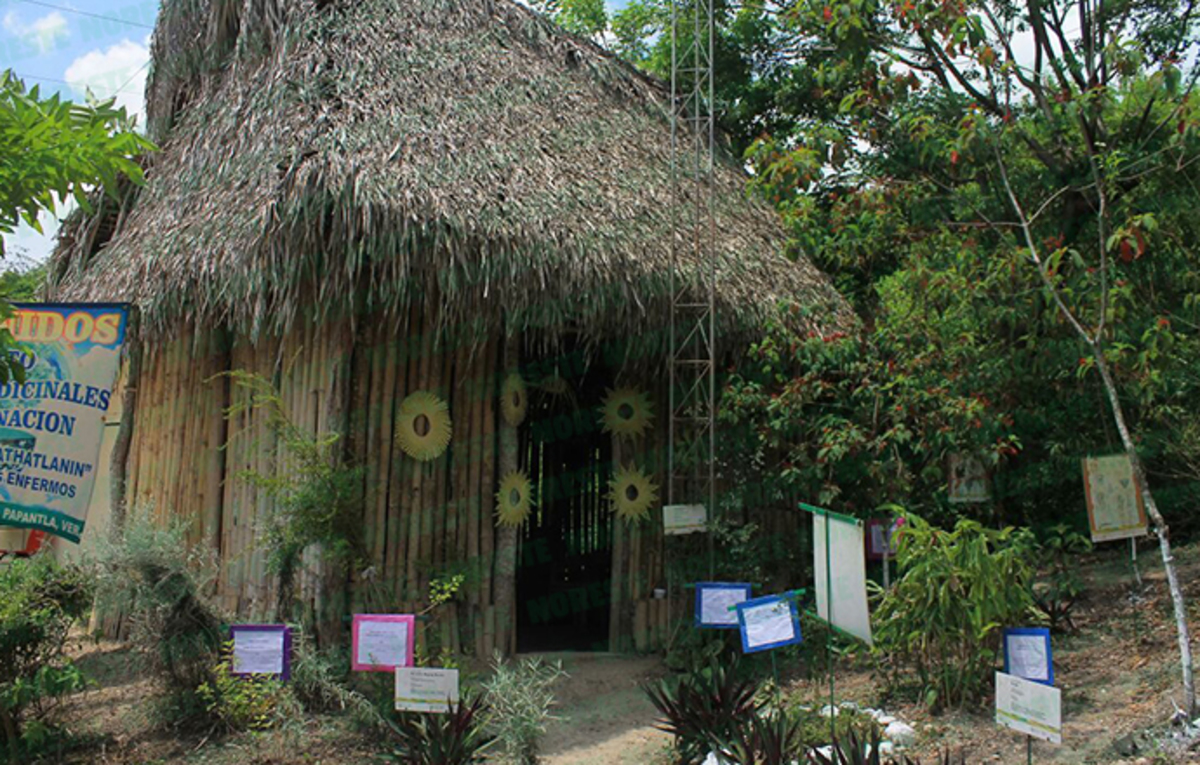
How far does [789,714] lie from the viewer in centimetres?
557

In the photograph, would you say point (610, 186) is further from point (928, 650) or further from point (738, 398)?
point (928, 650)

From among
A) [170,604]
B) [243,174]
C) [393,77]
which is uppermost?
[393,77]

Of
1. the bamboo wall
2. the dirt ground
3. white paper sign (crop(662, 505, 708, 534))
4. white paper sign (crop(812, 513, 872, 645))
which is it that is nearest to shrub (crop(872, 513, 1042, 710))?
the dirt ground

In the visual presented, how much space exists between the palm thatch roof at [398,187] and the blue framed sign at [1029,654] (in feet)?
11.1

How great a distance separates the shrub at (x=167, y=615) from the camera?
5863 mm

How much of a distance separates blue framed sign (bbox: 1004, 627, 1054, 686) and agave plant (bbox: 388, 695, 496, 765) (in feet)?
8.29

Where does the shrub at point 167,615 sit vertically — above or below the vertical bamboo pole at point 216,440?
below

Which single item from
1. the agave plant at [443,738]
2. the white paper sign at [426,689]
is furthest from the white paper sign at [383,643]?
the agave plant at [443,738]

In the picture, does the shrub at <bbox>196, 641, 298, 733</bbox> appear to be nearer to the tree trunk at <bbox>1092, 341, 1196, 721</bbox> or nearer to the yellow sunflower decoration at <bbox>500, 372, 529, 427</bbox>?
the yellow sunflower decoration at <bbox>500, 372, 529, 427</bbox>

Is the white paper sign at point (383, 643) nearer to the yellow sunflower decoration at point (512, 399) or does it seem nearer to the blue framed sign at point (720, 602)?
the blue framed sign at point (720, 602)

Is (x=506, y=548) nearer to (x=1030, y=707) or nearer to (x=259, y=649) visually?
(x=259, y=649)

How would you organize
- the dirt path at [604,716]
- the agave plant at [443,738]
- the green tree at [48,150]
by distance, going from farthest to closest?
the dirt path at [604,716], the agave plant at [443,738], the green tree at [48,150]

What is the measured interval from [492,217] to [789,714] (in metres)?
3.50

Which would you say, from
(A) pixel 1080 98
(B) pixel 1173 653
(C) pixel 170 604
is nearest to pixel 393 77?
(C) pixel 170 604
